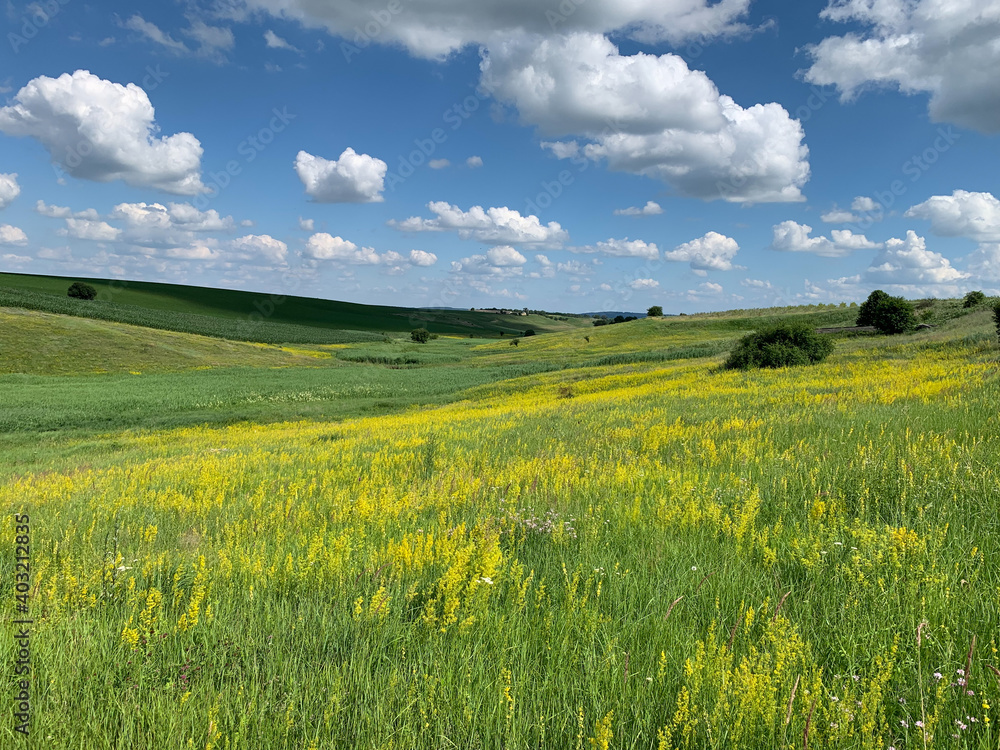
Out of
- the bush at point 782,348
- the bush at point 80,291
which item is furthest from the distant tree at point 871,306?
→ the bush at point 80,291

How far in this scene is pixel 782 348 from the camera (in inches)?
1073

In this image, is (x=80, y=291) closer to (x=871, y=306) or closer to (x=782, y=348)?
(x=782, y=348)

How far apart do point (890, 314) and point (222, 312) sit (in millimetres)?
144370

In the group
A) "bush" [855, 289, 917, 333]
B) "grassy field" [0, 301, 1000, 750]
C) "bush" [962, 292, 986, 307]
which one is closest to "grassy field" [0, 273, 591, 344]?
"grassy field" [0, 301, 1000, 750]

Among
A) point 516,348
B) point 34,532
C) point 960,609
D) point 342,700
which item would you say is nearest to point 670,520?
point 960,609

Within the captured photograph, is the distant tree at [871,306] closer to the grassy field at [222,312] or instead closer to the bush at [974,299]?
the bush at [974,299]

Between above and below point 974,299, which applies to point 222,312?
below

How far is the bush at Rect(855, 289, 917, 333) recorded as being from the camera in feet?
154

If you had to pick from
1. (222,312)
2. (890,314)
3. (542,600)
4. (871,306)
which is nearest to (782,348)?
(542,600)

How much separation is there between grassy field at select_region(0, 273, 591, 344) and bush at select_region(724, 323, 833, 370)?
9225 centimetres

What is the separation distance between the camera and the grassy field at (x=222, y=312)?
86938 mm

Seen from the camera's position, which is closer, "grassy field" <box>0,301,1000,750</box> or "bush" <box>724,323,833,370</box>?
"grassy field" <box>0,301,1000,750</box>

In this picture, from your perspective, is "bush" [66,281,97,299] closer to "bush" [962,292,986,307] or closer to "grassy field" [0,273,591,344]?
"grassy field" [0,273,591,344]

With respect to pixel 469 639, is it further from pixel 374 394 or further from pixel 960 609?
pixel 374 394
